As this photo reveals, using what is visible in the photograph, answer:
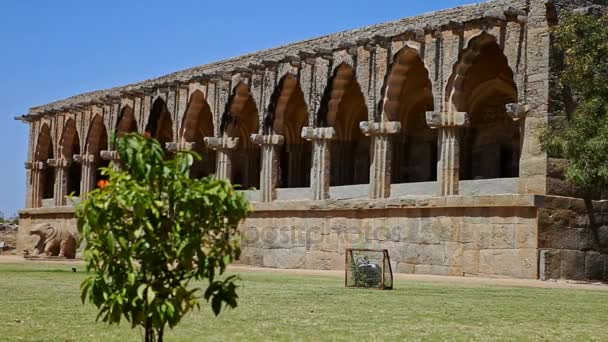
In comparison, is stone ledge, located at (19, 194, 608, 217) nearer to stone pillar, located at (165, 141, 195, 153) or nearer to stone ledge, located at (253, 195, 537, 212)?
stone ledge, located at (253, 195, 537, 212)

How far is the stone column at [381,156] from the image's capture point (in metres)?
27.0

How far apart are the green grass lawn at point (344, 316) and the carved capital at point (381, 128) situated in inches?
376

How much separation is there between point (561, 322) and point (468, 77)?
13.7m

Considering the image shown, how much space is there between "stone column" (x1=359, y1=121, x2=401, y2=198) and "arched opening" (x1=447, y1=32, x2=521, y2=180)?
220cm

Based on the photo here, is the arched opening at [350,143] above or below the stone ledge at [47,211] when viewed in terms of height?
above

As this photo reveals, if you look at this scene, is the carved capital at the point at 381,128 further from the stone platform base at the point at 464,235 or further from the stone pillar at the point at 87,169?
the stone pillar at the point at 87,169

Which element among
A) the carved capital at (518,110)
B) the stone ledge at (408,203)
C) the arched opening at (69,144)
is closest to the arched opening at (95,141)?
the arched opening at (69,144)

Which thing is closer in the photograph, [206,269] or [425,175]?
[206,269]

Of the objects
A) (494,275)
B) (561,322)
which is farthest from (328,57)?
(561,322)

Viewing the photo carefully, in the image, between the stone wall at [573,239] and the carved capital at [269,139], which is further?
the carved capital at [269,139]

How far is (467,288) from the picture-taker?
734 inches

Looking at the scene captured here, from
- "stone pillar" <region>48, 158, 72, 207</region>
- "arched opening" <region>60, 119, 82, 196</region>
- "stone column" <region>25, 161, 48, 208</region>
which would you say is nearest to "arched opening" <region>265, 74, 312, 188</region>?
"arched opening" <region>60, 119, 82, 196</region>

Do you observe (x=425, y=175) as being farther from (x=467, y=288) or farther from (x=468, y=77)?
(x=467, y=288)

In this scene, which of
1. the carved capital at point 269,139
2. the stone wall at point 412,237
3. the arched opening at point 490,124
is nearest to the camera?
the stone wall at point 412,237
